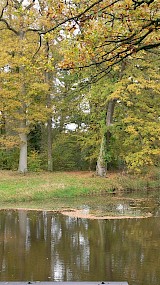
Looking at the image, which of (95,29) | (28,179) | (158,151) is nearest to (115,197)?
(158,151)

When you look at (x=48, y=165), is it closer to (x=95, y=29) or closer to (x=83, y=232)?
(x=83, y=232)

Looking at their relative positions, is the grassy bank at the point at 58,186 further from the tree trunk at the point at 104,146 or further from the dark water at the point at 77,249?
the dark water at the point at 77,249

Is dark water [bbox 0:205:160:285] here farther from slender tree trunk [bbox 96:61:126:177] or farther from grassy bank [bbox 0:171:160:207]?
slender tree trunk [bbox 96:61:126:177]

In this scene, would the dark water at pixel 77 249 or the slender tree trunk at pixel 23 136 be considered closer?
the dark water at pixel 77 249

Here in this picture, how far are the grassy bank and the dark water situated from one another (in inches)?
111

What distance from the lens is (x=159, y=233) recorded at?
1135cm

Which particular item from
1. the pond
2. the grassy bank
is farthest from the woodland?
the pond

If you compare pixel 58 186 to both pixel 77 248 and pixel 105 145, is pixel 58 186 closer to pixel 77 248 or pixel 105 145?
pixel 105 145

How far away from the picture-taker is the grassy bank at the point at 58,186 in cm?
1714

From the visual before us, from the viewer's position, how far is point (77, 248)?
9.67 meters

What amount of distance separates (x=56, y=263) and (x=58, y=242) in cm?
195

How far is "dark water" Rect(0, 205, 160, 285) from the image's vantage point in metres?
A: 7.55

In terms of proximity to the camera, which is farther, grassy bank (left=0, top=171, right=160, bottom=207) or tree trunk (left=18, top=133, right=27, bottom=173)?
tree trunk (left=18, top=133, right=27, bottom=173)

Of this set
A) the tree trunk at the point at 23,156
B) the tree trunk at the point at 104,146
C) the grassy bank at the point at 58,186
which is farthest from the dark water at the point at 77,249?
the tree trunk at the point at 23,156
